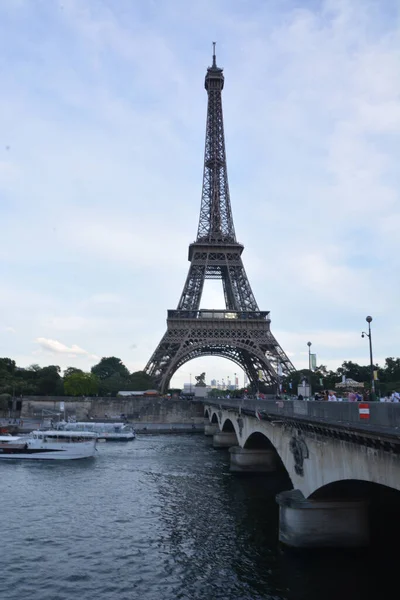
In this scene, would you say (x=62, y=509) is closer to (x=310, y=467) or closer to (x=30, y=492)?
(x=30, y=492)

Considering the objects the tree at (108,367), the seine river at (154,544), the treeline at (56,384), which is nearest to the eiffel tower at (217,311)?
the treeline at (56,384)

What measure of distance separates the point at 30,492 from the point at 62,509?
20.1ft

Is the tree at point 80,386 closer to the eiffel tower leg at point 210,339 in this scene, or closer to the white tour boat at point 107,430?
the eiffel tower leg at point 210,339

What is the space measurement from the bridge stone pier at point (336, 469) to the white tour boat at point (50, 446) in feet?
93.5

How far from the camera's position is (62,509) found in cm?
3019

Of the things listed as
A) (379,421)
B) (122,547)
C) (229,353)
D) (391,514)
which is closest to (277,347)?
(229,353)

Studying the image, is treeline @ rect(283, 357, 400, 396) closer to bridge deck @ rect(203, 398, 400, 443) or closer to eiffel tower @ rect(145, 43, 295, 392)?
eiffel tower @ rect(145, 43, 295, 392)

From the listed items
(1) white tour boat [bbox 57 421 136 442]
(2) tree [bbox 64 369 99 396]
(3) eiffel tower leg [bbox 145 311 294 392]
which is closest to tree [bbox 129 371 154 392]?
(2) tree [bbox 64 369 99 396]

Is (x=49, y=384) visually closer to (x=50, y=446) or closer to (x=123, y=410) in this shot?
(x=123, y=410)

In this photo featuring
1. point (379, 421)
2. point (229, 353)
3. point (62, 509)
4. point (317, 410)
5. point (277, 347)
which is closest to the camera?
point (379, 421)

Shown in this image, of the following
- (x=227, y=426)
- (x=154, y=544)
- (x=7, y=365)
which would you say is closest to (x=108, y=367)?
(x=7, y=365)

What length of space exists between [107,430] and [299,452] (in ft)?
186

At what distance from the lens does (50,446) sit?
53.6 metres

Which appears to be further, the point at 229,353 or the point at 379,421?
the point at 229,353
